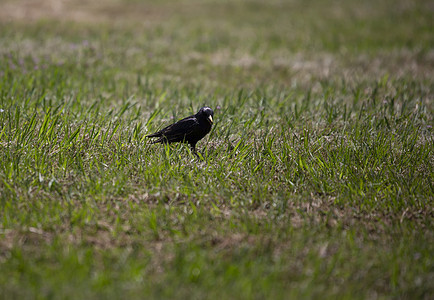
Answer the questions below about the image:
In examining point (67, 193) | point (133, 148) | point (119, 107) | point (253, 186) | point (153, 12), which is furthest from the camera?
point (153, 12)

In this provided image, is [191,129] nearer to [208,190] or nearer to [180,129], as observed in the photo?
[180,129]

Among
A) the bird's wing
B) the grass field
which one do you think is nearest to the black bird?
the bird's wing

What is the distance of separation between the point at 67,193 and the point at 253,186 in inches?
68.4

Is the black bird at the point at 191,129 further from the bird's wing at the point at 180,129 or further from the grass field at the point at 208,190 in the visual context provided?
the grass field at the point at 208,190

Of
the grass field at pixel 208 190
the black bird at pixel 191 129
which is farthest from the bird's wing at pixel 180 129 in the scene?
the grass field at pixel 208 190

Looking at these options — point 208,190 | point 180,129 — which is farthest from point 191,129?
point 208,190

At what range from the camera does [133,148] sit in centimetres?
459

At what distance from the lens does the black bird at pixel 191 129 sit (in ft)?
15.0

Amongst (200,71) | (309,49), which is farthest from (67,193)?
(309,49)

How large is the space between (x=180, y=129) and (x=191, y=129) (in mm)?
135

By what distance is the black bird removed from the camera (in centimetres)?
456

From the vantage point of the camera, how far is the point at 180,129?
4.61 m

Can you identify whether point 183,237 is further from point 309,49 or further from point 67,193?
point 309,49

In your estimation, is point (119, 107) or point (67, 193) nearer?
point (67, 193)
